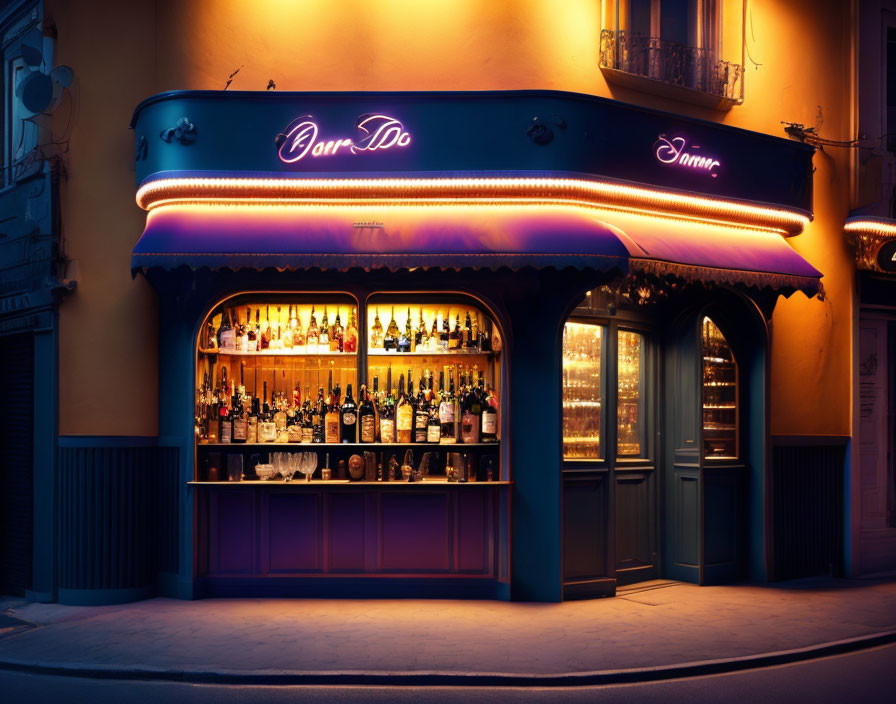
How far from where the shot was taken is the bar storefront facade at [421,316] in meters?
10.0

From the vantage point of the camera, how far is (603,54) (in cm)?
1112

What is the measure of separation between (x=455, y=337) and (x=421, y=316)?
1.46ft

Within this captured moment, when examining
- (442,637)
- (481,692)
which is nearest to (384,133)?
(442,637)

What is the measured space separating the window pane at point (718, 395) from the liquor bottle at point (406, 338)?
11.7 ft

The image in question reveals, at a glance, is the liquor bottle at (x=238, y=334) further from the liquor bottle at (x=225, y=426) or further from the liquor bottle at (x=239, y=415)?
the liquor bottle at (x=225, y=426)

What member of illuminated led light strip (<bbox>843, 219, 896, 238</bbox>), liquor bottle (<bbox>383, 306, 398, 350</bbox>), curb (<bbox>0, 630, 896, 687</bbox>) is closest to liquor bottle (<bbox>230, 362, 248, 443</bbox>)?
liquor bottle (<bbox>383, 306, 398, 350</bbox>)

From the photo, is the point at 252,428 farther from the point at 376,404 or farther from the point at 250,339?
the point at 376,404

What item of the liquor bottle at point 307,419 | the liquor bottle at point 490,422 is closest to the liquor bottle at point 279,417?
the liquor bottle at point 307,419

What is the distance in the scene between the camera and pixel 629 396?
11.8 m

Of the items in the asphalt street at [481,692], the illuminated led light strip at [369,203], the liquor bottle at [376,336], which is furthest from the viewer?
the liquor bottle at [376,336]

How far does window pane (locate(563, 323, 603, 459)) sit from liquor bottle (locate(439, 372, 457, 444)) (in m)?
1.24

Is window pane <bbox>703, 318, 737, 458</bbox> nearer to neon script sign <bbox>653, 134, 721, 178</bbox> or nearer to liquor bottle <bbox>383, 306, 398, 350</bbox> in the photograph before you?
neon script sign <bbox>653, 134, 721, 178</bbox>

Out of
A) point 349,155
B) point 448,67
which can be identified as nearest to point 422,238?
point 349,155

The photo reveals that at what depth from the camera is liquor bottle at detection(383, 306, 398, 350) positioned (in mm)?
10781
